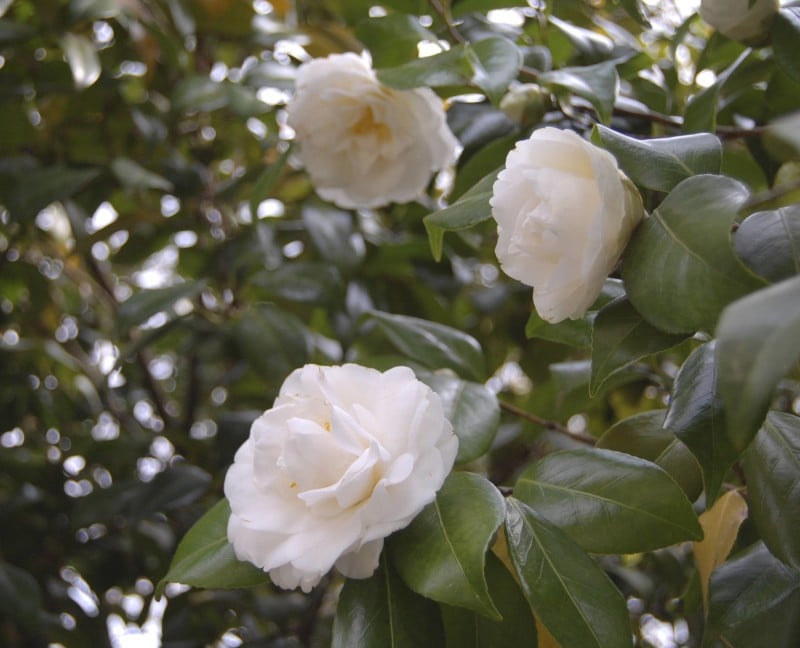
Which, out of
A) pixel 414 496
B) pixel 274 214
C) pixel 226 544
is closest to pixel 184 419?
pixel 274 214

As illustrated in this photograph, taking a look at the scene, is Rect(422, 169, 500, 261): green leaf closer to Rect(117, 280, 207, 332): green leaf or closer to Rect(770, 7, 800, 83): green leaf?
Rect(770, 7, 800, 83): green leaf

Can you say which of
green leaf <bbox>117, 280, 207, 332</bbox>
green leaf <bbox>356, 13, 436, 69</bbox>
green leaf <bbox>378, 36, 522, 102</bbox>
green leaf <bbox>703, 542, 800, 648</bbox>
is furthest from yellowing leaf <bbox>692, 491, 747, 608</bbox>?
green leaf <bbox>117, 280, 207, 332</bbox>

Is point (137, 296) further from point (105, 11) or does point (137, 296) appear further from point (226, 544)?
point (226, 544)

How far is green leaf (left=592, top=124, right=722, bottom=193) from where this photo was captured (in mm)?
519

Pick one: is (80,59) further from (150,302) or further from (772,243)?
(772,243)

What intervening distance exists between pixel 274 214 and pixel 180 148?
0.71 ft

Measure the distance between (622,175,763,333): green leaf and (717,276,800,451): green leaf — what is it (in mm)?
91

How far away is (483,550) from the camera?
47 cm

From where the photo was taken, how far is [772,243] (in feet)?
1.48

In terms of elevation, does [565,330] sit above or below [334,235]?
above

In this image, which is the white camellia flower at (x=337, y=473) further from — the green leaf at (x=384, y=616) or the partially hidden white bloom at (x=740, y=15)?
the partially hidden white bloom at (x=740, y=15)

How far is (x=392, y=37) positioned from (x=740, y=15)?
337mm

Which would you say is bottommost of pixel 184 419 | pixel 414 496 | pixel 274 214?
pixel 184 419

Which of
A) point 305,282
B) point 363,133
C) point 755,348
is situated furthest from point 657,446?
point 305,282
